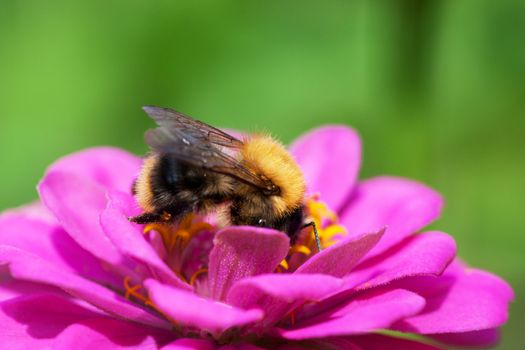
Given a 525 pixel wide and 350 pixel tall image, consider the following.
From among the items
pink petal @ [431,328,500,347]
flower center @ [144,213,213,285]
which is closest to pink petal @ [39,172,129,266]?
flower center @ [144,213,213,285]

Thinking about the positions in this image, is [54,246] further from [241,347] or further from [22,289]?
[241,347]

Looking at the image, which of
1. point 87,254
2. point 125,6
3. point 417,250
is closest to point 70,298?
point 87,254

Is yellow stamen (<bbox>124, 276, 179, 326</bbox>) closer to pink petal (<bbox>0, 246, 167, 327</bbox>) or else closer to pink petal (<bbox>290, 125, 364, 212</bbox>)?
pink petal (<bbox>0, 246, 167, 327</bbox>)

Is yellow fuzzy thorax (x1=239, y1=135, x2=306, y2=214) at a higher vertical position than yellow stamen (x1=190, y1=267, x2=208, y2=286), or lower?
higher

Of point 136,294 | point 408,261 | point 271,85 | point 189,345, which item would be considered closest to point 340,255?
point 408,261

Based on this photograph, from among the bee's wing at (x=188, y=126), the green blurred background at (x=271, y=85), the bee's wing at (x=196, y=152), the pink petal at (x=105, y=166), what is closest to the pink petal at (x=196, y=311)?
the bee's wing at (x=196, y=152)

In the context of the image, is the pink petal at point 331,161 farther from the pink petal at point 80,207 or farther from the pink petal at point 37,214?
the pink petal at point 37,214
